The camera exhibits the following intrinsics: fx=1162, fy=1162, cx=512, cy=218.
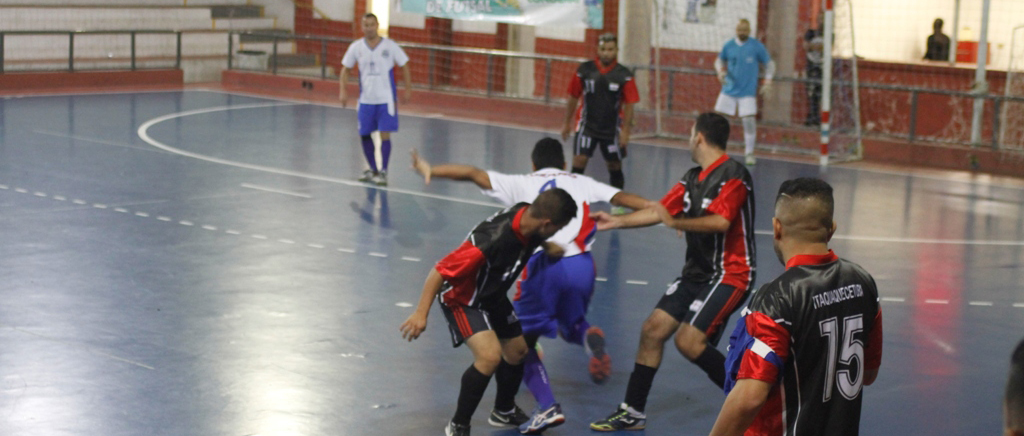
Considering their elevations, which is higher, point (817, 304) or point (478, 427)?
point (817, 304)

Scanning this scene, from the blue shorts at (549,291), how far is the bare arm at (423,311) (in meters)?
1.06

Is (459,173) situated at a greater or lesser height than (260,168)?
greater

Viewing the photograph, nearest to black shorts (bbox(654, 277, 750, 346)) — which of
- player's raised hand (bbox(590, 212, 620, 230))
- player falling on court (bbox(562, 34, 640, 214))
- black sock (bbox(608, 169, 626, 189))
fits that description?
player's raised hand (bbox(590, 212, 620, 230))

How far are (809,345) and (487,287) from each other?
2.54m

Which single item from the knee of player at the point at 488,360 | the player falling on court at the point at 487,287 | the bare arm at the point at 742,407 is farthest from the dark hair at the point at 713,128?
the bare arm at the point at 742,407

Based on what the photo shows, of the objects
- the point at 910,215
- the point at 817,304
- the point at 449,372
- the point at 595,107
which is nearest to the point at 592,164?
the point at 595,107

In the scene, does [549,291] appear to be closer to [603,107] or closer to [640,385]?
[640,385]

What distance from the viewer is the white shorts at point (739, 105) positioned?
56.7 feet

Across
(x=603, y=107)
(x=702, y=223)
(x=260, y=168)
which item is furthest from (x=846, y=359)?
(x=260, y=168)

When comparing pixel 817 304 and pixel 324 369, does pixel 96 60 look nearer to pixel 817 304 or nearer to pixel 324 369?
pixel 324 369

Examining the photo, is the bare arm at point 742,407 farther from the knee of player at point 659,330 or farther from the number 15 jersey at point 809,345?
the knee of player at point 659,330

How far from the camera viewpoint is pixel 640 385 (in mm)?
6379

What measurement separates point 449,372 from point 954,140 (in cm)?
1353

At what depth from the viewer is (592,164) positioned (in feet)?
55.8
